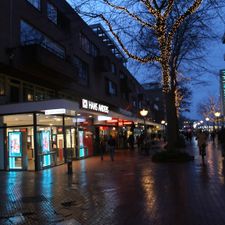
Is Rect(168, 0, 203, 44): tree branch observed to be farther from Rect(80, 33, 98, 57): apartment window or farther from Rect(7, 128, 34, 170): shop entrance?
Rect(80, 33, 98, 57): apartment window

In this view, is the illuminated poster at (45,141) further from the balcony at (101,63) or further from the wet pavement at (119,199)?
the balcony at (101,63)

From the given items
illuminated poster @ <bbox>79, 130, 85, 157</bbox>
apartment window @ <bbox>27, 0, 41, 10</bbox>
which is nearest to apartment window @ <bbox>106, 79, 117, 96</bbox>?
illuminated poster @ <bbox>79, 130, 85, 157</bbox>

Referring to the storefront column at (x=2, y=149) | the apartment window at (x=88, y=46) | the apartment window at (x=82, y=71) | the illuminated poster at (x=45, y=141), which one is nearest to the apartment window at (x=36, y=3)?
the apartment window at (x=82, y=71)

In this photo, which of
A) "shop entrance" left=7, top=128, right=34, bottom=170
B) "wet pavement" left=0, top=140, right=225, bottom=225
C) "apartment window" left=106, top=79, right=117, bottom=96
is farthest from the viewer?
"apartment window" left=106, top=79, right=117, bottom=96

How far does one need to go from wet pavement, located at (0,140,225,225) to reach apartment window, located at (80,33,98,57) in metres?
20.2

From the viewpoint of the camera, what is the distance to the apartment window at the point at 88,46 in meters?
34.6

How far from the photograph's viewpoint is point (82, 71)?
3422 centimetres

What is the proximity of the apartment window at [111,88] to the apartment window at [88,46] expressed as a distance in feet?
15.2

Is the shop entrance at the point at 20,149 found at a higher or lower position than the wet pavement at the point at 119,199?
higher

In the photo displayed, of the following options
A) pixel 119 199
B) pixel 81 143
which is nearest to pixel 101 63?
pixel 81 143

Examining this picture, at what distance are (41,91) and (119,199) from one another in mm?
16813

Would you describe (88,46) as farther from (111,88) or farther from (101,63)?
(111,88)

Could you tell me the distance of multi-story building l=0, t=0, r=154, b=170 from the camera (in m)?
20.4

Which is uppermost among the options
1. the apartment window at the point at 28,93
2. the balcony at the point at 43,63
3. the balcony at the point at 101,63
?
the balcony at the point at 101,63
